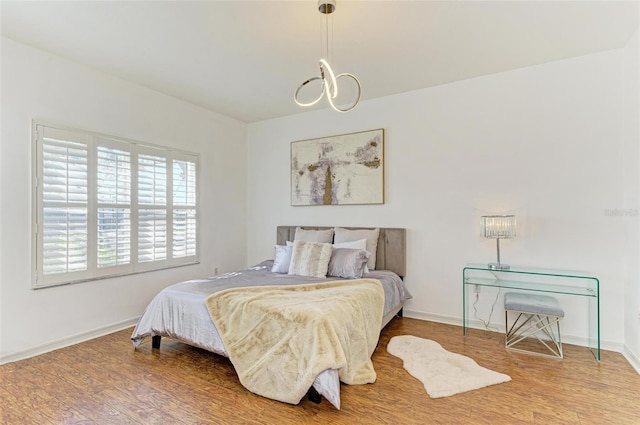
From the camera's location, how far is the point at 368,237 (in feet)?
12.6

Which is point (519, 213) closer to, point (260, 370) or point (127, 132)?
point (260, 370)

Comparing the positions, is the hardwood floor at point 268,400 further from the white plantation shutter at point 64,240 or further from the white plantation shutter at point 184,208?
the white plantation shutter at point 184,208

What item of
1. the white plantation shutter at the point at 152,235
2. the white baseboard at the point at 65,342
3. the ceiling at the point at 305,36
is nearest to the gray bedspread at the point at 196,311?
the white baseboard at the point at 65,342

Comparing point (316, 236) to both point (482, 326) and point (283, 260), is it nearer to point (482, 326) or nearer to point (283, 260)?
point (283, 260)

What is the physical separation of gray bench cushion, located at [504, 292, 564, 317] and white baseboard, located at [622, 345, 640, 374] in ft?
1.93

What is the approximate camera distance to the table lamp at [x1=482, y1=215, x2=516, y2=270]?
3.06 metres

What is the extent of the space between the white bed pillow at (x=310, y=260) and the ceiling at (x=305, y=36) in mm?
1845

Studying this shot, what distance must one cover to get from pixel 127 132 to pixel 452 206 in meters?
3.71

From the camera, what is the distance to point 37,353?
2791 millimetres

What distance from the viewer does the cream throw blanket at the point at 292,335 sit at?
6.68 feet

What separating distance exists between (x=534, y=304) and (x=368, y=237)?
1.75 metres

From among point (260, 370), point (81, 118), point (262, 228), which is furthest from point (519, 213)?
point (81, 118)

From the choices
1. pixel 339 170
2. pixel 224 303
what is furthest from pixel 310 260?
pixel 339 170

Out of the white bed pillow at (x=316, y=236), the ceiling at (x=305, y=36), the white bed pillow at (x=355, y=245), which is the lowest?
the white bed pillow at (x=355, y=245)
